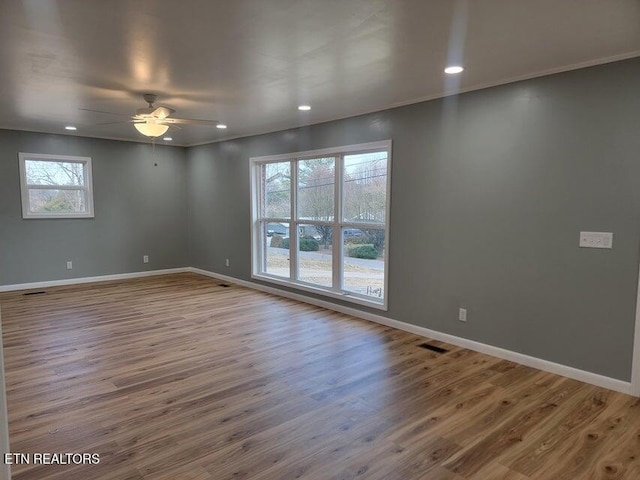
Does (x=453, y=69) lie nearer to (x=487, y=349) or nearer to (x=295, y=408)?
(x=487, y=349)

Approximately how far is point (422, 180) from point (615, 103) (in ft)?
5.54

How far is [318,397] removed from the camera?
2.92 m

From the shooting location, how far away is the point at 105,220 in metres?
6.92

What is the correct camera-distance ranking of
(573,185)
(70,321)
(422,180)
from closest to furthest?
(573,185) → (422,180) → (70,321)

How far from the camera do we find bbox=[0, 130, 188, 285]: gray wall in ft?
19.8

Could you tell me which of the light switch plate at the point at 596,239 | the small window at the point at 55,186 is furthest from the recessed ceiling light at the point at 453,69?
the small window at the point at 55,186

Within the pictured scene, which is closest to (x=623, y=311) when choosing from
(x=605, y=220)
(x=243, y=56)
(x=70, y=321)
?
(x=605, y=220)

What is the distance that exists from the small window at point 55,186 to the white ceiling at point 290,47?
224 cm

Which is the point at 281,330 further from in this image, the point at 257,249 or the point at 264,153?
the point at 264,153

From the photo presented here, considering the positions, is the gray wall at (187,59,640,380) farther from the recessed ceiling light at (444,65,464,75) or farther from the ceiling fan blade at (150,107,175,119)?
the ceiling fan blade at (150,107,175,119)

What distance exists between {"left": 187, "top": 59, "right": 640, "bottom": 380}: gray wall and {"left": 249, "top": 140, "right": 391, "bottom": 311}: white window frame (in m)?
0.12

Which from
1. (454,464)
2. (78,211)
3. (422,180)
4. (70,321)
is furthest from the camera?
(78,211)

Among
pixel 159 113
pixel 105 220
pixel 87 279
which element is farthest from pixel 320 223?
pixel 87 279

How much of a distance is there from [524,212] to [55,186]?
670 centimetres
